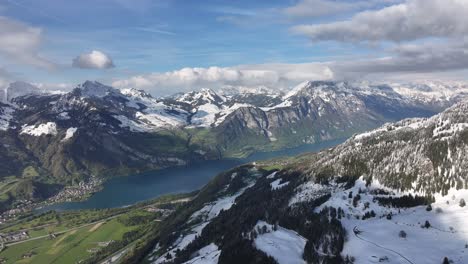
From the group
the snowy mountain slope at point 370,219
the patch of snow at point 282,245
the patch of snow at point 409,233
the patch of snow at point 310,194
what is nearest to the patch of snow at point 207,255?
the snowy mountain slope at point 370,219

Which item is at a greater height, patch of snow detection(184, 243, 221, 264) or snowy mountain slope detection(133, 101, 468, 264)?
snowy mountain slope detection(133, 101, 468, 264)

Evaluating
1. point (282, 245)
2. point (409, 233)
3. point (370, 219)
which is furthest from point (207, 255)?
point (409, 233)

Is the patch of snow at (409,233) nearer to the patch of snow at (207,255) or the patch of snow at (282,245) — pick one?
the patch of snow at (282,245)

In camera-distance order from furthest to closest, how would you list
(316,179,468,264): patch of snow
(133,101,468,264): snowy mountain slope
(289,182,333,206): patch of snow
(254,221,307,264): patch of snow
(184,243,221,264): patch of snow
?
(289,182,333,206): patch of snow
(184,243,221,264): patch of snow
(254,221,307,264): patch of snow
(133,101,468,264): snowy mountain slope
(316,179,468,264): patch of snow

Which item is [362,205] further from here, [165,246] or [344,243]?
[165,246]

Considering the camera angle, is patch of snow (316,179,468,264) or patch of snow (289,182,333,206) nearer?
patch of snow (316,179,468,264)

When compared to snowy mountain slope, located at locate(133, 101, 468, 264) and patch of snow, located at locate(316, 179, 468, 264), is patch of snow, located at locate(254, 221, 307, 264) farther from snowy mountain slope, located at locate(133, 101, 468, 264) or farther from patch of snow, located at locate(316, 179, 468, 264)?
patch of snow, located at locate(316, 179, 468, 264)

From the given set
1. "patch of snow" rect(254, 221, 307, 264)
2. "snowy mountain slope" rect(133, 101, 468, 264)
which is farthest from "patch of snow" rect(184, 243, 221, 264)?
"patch of snow" rect(254, 221, 307, 264)

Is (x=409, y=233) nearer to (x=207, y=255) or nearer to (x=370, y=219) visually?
(x=370, y=219)

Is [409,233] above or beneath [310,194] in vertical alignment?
beneath
